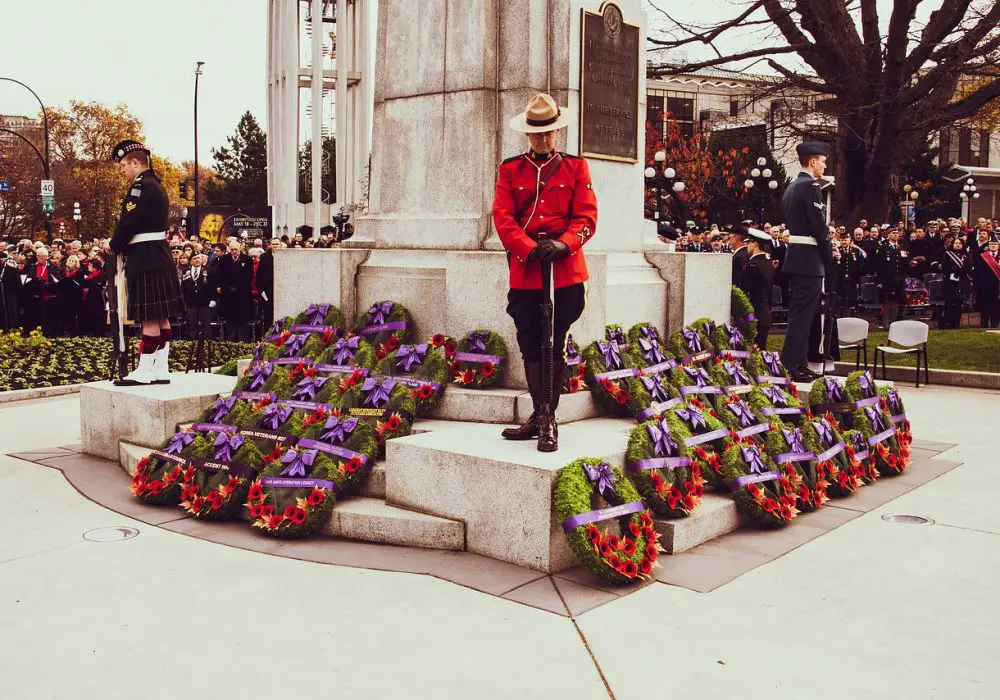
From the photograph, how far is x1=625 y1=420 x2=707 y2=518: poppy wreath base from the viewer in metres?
5.93

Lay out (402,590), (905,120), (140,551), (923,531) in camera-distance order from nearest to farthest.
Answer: (402,590) < (140,551) < (923,531) < (905,120)

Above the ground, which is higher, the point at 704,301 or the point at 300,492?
the point at 704,301

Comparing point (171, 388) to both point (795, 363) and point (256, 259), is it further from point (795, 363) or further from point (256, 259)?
point (256, 259)

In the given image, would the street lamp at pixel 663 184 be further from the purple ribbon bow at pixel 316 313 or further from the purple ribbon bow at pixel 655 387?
the purple ribbon bow at pixel 655 387

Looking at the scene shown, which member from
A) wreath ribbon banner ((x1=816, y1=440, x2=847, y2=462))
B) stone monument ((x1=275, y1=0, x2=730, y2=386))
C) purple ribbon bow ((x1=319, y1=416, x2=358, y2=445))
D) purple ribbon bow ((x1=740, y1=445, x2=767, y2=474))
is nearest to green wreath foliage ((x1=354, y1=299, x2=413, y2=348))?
stone monument ((x1=275, y1=0, x2=730, y2=386))

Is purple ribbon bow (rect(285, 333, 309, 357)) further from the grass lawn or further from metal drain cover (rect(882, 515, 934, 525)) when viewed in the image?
the grass lawn

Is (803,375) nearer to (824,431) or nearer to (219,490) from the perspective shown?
(824,431)

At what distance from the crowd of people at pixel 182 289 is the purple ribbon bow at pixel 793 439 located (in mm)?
12487

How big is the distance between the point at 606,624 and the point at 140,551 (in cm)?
273

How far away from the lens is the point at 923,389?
12.9m

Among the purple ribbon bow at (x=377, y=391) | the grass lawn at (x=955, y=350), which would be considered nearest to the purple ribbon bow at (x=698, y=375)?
the purple ribbon bow at (x=377, y=391)

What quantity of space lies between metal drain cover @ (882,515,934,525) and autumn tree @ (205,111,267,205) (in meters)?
80.1

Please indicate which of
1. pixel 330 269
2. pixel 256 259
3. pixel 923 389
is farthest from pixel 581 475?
pixel 256 259

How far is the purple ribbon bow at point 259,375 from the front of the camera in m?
7.72
